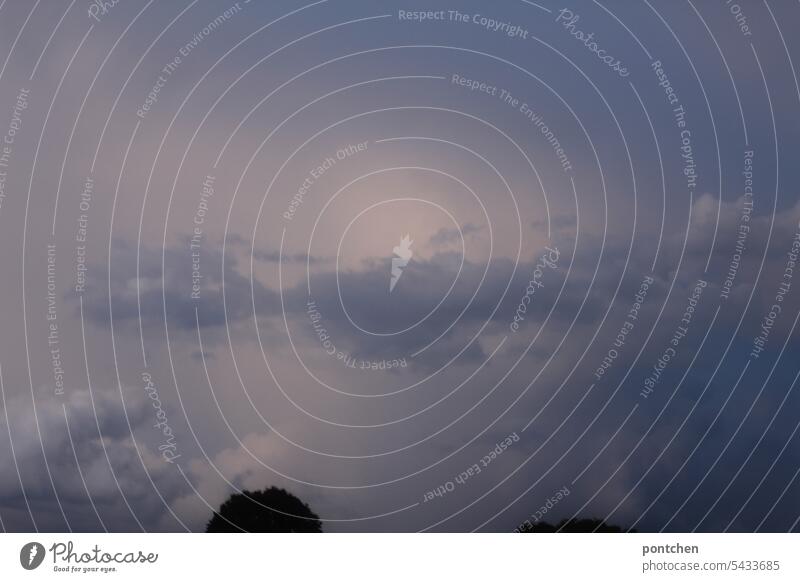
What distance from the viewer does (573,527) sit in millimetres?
25719

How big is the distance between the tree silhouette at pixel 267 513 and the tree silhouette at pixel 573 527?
456 cm

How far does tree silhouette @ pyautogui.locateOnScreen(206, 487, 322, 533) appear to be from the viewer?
2578cm

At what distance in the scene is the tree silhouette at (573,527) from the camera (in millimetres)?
25438

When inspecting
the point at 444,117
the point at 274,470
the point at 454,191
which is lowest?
the point at 274,470

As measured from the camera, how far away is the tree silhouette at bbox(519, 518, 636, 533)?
2544cm

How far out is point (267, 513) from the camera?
85.4 ft

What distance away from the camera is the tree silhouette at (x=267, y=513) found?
2578cm

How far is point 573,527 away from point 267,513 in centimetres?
661

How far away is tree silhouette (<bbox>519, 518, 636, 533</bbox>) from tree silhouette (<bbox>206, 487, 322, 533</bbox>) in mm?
4564
